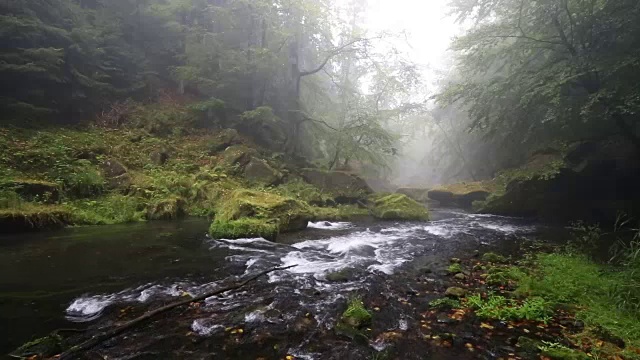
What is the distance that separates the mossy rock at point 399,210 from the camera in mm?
15328

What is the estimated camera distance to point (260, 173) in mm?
16500

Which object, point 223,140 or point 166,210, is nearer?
point 166,210

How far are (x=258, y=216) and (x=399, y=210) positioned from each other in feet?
24.9

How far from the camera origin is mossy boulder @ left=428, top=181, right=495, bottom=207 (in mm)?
21141

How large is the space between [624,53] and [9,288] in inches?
599

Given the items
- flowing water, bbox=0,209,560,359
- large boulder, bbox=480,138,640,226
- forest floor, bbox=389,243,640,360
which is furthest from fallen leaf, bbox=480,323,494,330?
large boulder, bbox=480,138,640,226

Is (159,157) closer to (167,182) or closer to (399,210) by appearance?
(167,182)

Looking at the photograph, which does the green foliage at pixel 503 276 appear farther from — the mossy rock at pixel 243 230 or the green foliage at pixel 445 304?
the mossy rock at pixel 243 230

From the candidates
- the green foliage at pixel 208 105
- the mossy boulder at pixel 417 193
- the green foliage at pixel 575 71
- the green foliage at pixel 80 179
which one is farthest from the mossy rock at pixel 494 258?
A: the mossy boulder at pixel 417 193

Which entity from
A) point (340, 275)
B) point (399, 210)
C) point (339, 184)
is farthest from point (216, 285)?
point (339, 184)

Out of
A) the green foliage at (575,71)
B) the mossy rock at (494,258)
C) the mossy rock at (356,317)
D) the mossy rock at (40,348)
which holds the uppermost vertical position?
the green foliage at (575,71)

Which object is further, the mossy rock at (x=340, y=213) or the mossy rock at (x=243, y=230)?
the mossy rock at (x=340, y=213)

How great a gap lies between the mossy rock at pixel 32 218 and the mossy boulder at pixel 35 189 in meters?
0.52

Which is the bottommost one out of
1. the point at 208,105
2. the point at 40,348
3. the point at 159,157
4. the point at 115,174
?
the point at 40,348
